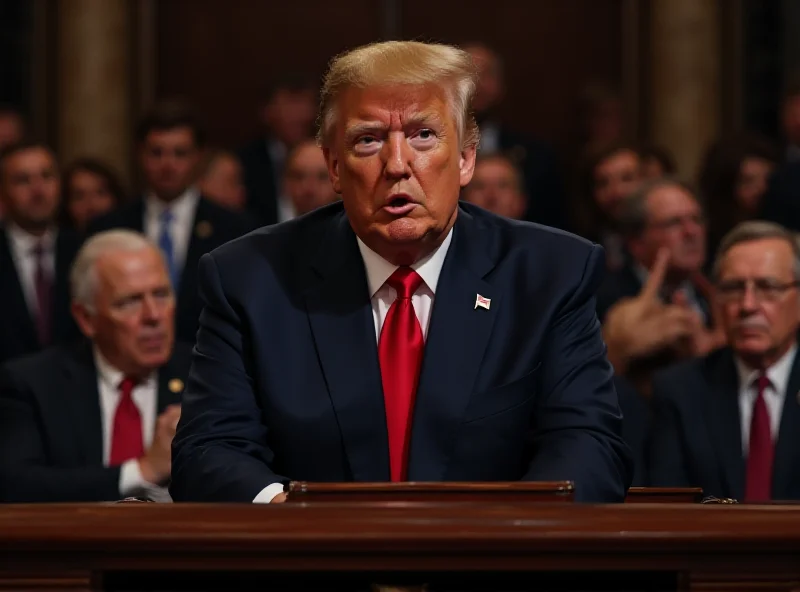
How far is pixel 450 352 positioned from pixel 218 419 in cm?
46

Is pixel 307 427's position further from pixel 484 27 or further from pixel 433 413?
pixel 484 27

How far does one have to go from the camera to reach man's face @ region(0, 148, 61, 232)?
6.53 m

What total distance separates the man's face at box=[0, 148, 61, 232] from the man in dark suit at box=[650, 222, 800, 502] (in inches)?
125

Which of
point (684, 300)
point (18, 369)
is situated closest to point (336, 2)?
point (684, 300)

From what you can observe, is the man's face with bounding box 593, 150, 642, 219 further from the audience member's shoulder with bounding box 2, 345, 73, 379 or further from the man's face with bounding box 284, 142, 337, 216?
the audience member's shoulder with bounding box 2, 345, 73, 379

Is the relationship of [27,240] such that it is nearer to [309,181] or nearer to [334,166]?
[309,181]

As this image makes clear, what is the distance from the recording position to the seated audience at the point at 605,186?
6617mm

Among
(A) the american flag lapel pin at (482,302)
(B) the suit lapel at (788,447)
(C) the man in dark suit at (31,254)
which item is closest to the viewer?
(A) the american flag lapel pin at (482,302)

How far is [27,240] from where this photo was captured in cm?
652

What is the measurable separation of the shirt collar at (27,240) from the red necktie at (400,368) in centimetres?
393

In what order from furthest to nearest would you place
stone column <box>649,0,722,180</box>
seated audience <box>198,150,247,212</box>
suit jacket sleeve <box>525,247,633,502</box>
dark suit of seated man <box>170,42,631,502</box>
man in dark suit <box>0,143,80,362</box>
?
1. stone column <box>649,0,722,180</box>
2. seated audience <box>198,150,247,212</box>
3. man in dark suit <box>0,143,80,362</box>
4. dark suit of seated man <box>170,42,631,502</box>
5. suit jacket sleeve <box>525,247,633,502</box>

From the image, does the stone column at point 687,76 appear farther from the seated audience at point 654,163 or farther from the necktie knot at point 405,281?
the necktie knot at point 405,281

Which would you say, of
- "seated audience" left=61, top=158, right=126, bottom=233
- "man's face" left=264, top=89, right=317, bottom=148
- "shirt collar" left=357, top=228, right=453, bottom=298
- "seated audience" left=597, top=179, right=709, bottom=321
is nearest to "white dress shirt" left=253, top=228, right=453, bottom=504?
"shirt collar" left=357, top=228, right=453, bottom=298

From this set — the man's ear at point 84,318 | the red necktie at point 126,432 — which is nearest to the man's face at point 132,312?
the man's ear at point 84,318
